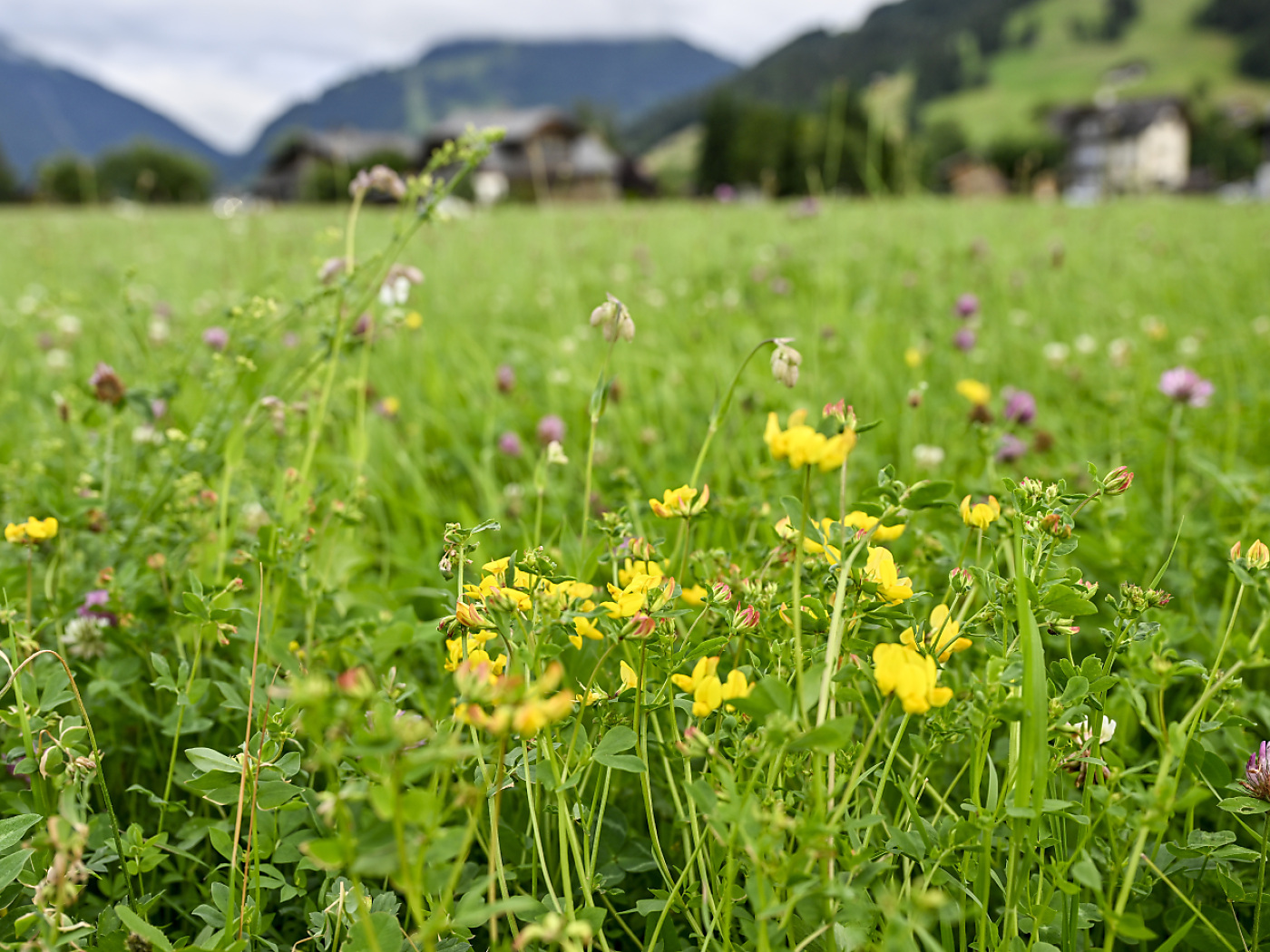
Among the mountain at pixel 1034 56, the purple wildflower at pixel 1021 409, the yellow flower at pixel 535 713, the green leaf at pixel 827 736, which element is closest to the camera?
the yellow flower at pixel 535 713

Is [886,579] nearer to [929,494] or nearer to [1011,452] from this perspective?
[929,494]

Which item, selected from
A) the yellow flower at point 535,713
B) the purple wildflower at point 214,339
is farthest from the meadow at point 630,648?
the purple wildflower at point 214,339

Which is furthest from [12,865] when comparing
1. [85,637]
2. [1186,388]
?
[1186,388]

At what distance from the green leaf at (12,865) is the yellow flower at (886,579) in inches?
34.0

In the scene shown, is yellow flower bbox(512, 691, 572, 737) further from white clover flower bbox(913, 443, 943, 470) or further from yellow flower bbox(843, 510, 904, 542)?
white clover flower bbox(913, 443, 943, 470)

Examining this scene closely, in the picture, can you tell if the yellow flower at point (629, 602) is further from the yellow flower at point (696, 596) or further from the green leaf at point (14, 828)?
the green leaf at point (14, 828)

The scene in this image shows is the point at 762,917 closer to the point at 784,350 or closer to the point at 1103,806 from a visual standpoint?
the point at 1103,806

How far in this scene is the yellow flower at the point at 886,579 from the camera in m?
0.85

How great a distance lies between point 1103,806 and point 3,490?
2088 mm

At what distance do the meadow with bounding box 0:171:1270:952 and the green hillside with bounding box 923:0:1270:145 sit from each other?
8468cm

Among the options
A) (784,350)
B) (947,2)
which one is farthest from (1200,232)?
(947,2)

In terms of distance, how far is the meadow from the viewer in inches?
28.2

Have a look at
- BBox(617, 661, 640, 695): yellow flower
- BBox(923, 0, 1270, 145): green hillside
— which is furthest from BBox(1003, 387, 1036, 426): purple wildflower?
BBox(923, 0, 1270, 145): green hillside

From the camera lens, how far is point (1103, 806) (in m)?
0.75
